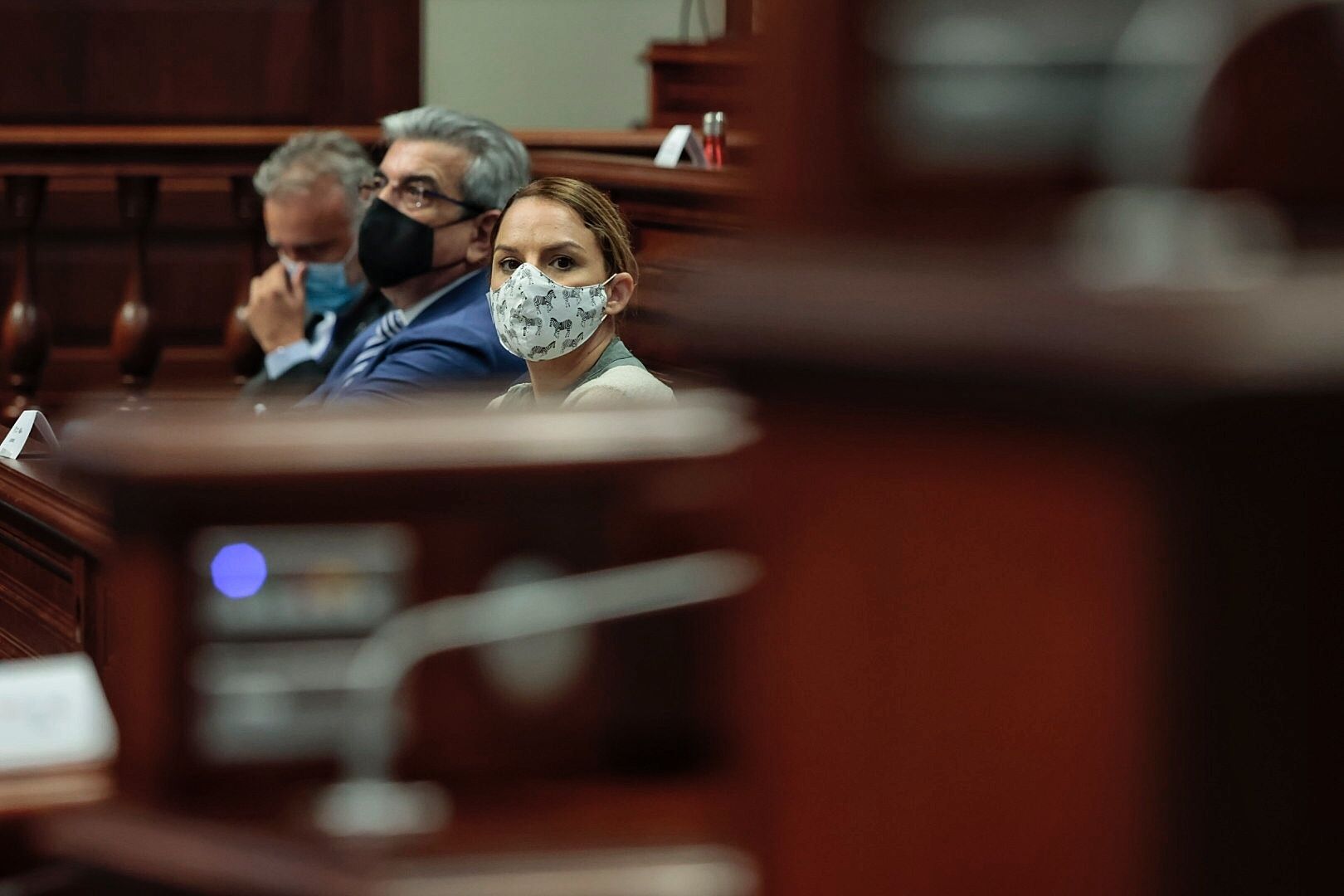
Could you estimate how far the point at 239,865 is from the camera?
3.47 feet

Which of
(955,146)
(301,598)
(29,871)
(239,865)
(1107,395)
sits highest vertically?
(955,146)

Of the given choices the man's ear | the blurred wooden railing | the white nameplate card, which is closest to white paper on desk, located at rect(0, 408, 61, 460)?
the blurred wooden railing

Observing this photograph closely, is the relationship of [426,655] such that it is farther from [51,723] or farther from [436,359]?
[436,359]

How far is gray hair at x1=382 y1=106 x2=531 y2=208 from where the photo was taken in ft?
11.5

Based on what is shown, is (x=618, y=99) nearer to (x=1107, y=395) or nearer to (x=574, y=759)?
(x=574, y=759)

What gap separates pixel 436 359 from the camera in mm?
3076

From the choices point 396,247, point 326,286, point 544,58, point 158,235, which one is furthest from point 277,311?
point 544,58

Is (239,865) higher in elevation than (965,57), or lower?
lower

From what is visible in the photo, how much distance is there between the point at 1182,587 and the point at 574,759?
56 cm

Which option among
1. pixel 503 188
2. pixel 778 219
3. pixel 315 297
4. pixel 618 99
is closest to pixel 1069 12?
pixel 778 219

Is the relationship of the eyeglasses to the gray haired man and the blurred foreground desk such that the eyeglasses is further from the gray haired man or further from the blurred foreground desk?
the blurred foreground desk

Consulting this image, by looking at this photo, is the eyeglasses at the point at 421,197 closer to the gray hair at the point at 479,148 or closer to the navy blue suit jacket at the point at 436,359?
the gray hair at the point at 479,148

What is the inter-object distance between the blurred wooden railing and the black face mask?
1.35 ft

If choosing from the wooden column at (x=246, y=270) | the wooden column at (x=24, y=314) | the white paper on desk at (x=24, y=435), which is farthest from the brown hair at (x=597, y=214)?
the wooden column at (x=24, y=314)
